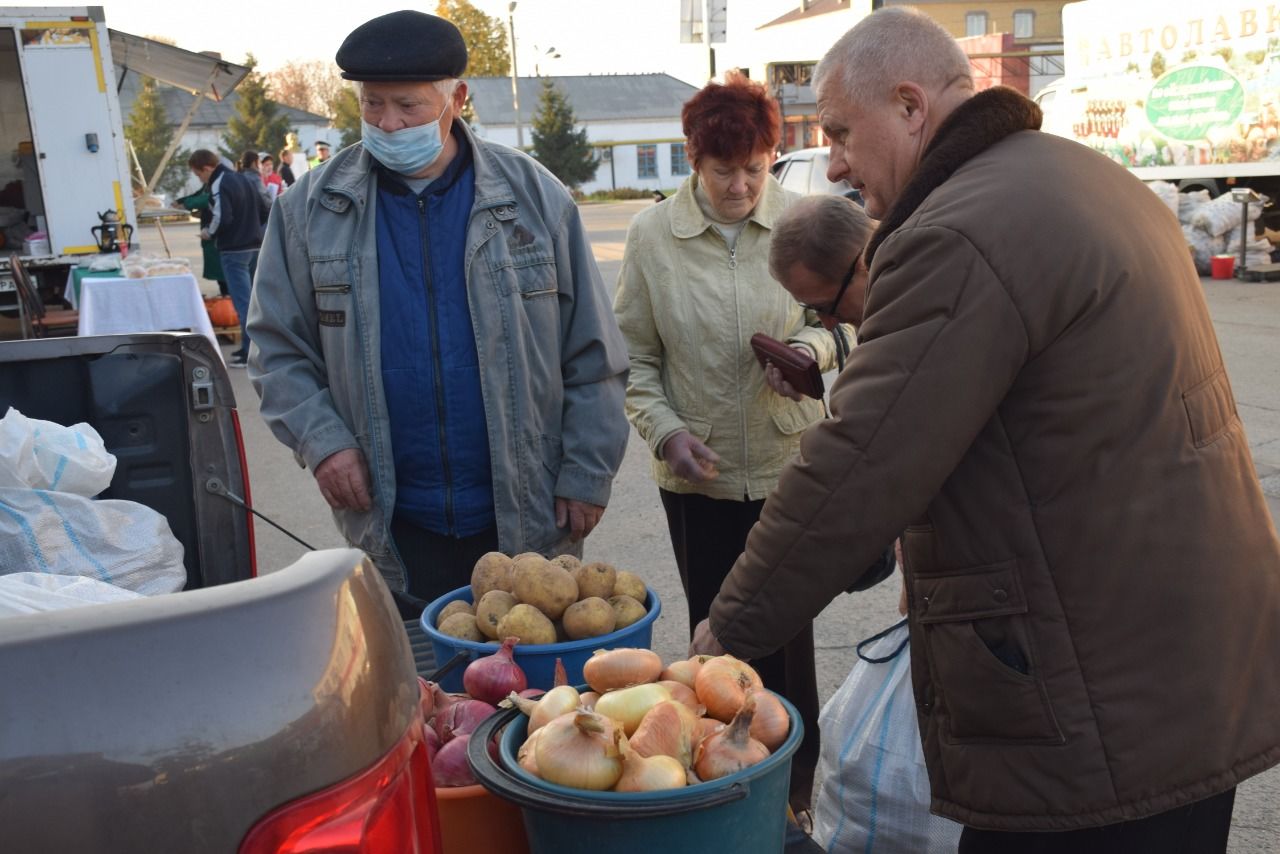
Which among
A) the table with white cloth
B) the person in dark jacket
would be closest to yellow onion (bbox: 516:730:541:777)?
the table with white cloth

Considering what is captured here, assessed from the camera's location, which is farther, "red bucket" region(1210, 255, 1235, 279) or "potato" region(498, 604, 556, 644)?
"red bucket" region(1210, 255, 1235, 279)

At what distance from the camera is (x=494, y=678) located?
2.18 metres

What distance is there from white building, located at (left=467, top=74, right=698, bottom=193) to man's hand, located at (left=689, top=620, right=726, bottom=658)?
71.9 metres

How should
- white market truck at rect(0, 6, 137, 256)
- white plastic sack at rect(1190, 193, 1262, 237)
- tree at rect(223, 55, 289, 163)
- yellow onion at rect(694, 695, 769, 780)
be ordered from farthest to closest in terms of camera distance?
tree at rect(223, 55, 289, 163) → white plastic sack at rect(1190, 193, 1262, 237) → white market truck at rect(0, 6, 137, 256) → yellow onion at rect(694, 695, 769, 780)

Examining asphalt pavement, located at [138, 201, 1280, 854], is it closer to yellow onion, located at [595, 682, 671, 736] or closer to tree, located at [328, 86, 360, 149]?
yellow onion, located at [595, 682, 671, 736]

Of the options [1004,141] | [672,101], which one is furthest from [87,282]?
[672,101]

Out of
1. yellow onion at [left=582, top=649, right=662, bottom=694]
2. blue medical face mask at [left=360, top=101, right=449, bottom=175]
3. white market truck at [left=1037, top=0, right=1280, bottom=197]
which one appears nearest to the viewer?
yellow onion at [left=582, top=649, right=662, bottom=694]

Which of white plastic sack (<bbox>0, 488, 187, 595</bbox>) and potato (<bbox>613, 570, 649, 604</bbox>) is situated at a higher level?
white plastic sack (<bbox>0, 488, 187, 595</bbox>)

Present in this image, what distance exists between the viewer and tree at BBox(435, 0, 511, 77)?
6284 centimetres

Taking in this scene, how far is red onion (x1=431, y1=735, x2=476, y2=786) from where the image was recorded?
1.95 metres

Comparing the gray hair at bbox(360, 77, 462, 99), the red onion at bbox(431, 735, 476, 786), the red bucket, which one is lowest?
the red bucket

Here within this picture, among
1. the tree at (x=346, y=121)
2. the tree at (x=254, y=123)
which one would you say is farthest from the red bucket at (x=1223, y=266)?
the tree at (x=346, y=121)

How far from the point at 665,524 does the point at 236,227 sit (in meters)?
7.60

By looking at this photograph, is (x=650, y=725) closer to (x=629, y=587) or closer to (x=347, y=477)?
(x=629, y=587)
